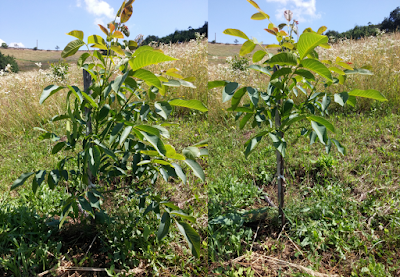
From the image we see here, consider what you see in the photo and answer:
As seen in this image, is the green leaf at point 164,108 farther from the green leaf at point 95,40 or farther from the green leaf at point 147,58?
the green leaf at point 95,40

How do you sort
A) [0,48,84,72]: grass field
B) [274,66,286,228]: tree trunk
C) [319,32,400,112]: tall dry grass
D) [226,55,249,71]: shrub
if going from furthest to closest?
[0,48,84,72]: grass field, [226,55,249,71]: shrub, [319,32,400,112]: tall dry grass, [274,66,286,228]: tree trunk

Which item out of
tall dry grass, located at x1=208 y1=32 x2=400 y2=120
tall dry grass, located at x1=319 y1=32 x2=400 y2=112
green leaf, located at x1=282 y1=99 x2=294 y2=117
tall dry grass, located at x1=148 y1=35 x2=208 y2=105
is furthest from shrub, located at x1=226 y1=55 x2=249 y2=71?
green leaf, located at x1=282 y1=99 x2=294 y2=117

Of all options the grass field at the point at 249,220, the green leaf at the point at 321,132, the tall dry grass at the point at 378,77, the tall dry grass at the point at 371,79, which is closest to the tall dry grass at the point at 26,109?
the grass field at the point at 249,220

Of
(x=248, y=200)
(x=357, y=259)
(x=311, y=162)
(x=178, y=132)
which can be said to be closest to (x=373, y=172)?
(x=311, y=162)

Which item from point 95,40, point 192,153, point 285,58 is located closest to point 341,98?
point 285,58

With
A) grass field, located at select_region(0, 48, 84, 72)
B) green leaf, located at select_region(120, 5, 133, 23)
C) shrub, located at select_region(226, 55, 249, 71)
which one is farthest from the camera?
grass field, located at select_region(0, 48, 84, 72)

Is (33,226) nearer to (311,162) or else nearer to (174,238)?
(174,238)

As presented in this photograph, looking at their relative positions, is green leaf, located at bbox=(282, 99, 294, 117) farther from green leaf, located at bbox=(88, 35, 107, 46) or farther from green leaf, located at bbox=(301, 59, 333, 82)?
green leaf, located at bbox=(88, 35, 107, 46)

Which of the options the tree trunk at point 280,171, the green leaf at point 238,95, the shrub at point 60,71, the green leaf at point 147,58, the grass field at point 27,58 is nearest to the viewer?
the green leaf at point 147,58

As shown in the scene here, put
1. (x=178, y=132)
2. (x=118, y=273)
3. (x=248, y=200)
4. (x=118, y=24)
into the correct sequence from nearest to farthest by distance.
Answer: (x=118, y=24) < (x=118, y=273) < (x=248, y=200) < (x=178, y=132)

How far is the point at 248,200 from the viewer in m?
1.94

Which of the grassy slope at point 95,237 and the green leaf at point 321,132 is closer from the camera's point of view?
the green leaf at point 321,132

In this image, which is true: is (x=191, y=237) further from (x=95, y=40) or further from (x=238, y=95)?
(x=95, y=40)

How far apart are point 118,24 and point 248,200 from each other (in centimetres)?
147
